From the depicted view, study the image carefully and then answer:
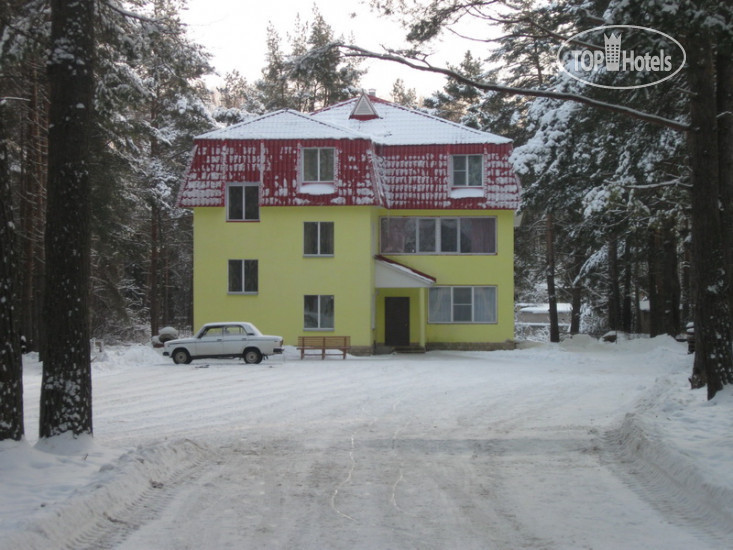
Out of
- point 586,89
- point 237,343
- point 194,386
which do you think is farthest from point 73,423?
point 237,343

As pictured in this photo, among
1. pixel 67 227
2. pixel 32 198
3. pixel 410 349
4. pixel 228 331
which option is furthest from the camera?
pixel 410 349

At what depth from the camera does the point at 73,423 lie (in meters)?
9.91

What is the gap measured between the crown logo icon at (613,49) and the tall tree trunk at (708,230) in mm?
1219

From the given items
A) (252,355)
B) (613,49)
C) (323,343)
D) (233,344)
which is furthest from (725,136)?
(323,343)

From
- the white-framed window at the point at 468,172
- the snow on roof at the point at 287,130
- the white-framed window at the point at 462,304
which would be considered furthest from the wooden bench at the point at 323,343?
the white-framed window at the point at 468,172

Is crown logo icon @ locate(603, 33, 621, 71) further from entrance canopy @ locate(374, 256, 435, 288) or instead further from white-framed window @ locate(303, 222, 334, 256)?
white-framed window @ locate(303, 222, 334, 256)

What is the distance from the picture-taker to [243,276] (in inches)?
1382

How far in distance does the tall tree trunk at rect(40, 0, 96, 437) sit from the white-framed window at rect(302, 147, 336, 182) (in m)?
24.8

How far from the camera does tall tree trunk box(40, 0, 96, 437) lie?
9773mm

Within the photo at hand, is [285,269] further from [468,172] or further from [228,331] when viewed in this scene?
[468,172]

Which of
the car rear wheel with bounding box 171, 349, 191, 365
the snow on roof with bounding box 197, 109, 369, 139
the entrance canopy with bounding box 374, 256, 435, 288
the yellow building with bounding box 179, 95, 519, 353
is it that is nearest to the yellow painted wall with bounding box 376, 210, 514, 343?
the yellow building with bounding box 179, 95, 519, 353

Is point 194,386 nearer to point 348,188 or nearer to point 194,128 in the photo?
point 348,188

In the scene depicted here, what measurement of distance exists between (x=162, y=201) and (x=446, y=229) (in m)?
14.4

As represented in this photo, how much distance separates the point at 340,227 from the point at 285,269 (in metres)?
2.81
